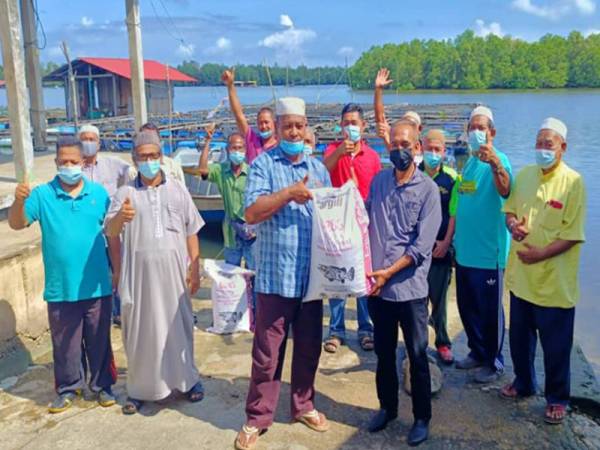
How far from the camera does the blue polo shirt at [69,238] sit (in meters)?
3.71

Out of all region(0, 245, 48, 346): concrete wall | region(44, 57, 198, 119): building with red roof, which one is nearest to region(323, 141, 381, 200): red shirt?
region(0, 245, 48, 346): concrete wall

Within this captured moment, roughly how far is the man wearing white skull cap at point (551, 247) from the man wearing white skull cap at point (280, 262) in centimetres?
137

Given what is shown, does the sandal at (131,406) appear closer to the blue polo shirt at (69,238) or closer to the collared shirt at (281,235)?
the blue polo shirt at (69,238)

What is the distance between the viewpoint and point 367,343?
487 cm

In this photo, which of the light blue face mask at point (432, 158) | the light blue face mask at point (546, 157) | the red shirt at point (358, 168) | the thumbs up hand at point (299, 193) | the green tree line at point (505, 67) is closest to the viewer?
the thumbs up hand at point (299, 193)

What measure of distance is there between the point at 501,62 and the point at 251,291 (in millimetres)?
84626

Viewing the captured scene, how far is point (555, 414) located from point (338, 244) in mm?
1893

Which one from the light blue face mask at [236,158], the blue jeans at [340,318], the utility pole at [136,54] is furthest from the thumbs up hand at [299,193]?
the utility pole at [136,54]

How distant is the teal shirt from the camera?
4.10 meters

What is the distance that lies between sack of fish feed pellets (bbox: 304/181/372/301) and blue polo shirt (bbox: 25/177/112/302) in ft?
5.09

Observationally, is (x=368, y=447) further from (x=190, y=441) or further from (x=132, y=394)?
(x=132, y=394)

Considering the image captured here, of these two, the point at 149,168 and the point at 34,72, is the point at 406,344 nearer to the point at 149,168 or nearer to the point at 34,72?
the point at 149,168

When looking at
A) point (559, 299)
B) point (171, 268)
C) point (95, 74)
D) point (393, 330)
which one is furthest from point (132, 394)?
point (95, 74)

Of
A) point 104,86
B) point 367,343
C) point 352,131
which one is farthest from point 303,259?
point 104,86
